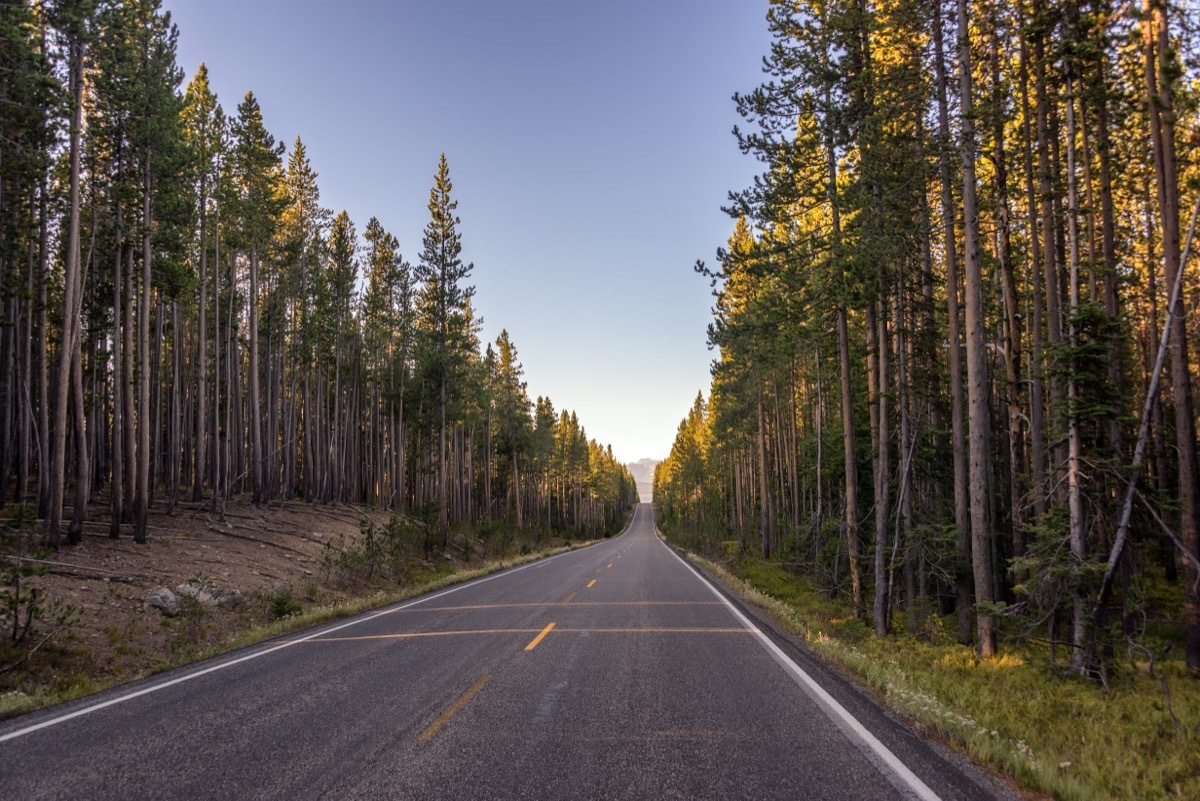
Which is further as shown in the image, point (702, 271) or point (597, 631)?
point (702, 271)

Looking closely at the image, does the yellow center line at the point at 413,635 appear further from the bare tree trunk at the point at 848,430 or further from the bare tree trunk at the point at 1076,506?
the bare tree trunk at the point at 848,430

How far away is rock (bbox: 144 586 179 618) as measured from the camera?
1188 cm

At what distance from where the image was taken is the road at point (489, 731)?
396 centimetres

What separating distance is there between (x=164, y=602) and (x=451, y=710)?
1006 centimetres

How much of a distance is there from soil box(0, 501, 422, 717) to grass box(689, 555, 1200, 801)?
380 inches

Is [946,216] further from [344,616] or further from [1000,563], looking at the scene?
[344,616]

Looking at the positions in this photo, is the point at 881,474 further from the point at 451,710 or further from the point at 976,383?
the point at 451,710

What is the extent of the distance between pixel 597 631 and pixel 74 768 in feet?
22.4

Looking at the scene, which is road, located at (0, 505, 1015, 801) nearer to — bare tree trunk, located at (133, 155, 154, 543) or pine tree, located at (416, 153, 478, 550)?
bare tree trunk, located at (133, 155, 154, 543)

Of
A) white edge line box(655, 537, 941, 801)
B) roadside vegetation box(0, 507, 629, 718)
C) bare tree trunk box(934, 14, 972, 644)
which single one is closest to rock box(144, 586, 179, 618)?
roadside vegetation box(0, 507, 629, 718)

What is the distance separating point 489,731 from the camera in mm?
4957

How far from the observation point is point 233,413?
28.1m

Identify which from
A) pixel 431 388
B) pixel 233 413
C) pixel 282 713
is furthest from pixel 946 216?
pixel 233 413

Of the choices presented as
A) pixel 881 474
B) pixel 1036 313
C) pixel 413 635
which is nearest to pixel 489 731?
pixel 413 635
